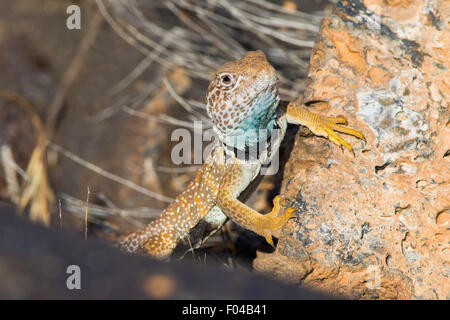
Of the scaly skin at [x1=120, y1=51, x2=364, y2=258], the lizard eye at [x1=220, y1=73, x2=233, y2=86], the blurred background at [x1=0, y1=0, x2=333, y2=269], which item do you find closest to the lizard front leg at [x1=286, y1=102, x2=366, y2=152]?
the scaly skin at [x1=120, y1=51, x2=364, y2=258]

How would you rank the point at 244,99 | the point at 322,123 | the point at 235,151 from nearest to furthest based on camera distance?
the point at 322,123 < the point at 244,99 < the point at 235,151

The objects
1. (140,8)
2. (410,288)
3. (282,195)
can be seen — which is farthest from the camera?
(140,8)

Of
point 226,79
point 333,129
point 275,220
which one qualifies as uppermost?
point 226,79

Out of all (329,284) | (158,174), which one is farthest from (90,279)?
(158,174)

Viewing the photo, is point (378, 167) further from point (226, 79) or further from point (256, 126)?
point (226, 79)

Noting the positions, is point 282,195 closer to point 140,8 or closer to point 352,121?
point 352,121

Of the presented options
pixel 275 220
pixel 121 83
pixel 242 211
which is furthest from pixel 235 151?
pixel 121 83

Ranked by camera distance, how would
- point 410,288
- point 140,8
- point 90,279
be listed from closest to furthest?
1. point 90,279
2. point 410,288
3. point 140,8

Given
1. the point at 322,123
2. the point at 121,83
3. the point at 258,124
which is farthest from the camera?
the point at 121,83
